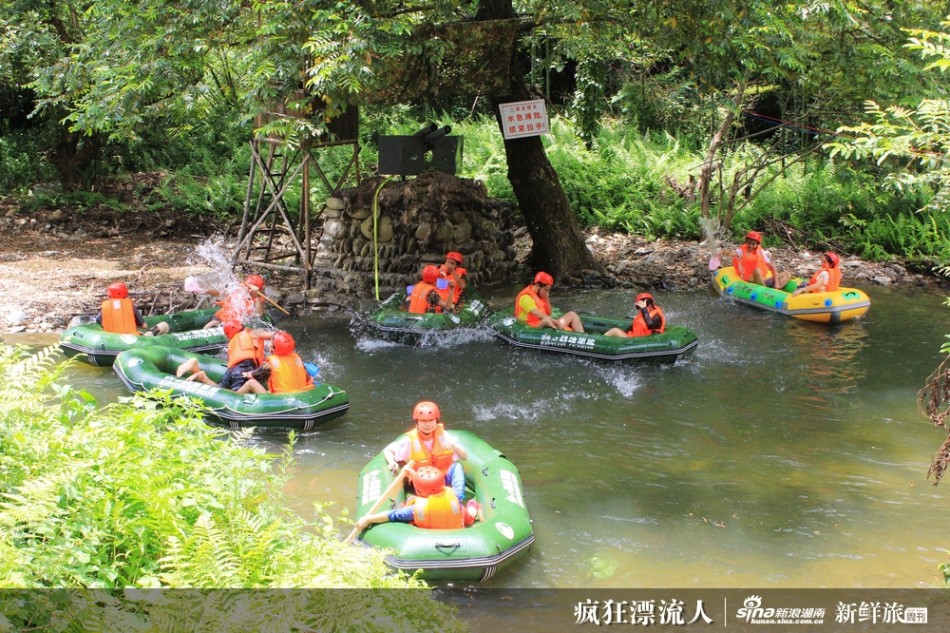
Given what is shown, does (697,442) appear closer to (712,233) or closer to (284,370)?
(284,370)

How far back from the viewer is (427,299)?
13.5m

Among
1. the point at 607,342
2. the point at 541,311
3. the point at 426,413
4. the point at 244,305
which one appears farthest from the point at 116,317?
the point at 607,342

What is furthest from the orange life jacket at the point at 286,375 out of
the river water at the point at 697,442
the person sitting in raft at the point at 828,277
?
the person sitting in raft at the point at 828,277

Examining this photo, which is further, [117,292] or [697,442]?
[117,292]

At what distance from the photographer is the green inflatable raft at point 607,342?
12164mm

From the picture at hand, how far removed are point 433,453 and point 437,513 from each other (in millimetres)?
715

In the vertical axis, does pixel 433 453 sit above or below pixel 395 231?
below

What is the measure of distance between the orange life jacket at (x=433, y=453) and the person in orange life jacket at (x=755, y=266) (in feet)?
29.9

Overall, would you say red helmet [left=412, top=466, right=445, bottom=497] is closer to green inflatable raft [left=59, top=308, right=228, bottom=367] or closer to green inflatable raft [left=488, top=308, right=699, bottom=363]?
green inflatable raft [left=488, top=308, right=699, bottom=363]

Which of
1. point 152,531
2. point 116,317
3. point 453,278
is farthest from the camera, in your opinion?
point 453,278

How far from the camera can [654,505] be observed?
812cm

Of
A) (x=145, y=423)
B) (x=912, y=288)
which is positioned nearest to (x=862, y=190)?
(x=912, y=288)

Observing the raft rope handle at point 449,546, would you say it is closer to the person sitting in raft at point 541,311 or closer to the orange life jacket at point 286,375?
the orange life jacket at point 286,375

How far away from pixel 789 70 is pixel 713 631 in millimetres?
10584
